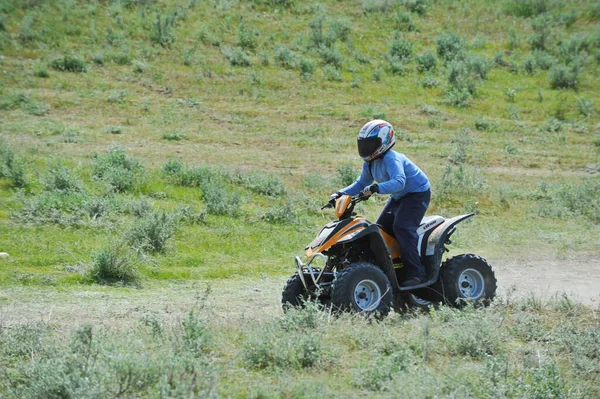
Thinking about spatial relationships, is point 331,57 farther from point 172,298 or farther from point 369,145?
point 369,145

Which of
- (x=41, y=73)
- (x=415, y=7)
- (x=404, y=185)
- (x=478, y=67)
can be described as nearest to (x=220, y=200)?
(x=404, y=185)

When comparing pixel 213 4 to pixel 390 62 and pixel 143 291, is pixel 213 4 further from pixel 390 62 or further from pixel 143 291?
pixel 143 291

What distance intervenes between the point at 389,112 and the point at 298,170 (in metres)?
7.53

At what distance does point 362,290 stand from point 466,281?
5.65 ft

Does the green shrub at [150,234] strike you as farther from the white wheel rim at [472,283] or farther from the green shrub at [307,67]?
the green shrub at [307,67]

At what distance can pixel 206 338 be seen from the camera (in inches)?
255

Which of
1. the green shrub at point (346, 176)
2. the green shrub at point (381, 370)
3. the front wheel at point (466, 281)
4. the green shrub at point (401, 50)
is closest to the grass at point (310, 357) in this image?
the green shrub at point (381, 370)

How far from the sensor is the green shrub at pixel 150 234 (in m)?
12.1

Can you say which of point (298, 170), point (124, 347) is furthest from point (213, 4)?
point (124, 347)

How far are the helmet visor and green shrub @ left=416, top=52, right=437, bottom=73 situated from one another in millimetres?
21489

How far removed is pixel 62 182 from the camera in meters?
14.3

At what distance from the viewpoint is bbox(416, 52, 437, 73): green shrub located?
29250 mm

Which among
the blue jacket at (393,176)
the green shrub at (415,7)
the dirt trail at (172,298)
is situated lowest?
the dirt trail at (172,298)

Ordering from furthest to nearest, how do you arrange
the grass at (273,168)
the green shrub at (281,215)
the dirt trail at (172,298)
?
the green shrub at (281,215), the dirt trail at (172,298), the grass at (273,168)
